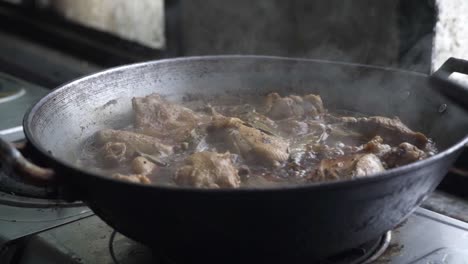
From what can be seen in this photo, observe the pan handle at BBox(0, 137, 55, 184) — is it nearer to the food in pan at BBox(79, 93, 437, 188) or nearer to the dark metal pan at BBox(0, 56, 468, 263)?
the dark metal pan at BBox(0, 56, 468, 263)

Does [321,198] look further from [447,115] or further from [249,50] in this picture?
[249,50]

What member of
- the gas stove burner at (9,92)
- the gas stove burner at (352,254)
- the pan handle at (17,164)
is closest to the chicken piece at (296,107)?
the gas stove burner at (352,254)

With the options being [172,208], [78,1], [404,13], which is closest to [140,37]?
[78,1]

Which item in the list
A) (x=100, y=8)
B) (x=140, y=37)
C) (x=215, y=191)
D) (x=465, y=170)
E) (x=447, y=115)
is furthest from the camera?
(x=100, y=8)

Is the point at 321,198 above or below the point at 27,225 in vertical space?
above

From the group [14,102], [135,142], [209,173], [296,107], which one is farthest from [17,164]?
[14,102]

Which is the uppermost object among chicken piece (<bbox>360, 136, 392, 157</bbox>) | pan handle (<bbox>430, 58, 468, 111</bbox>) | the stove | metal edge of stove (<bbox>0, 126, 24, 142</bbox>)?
pan handle (<bbox>430, 58, 468, 111</bbox>)

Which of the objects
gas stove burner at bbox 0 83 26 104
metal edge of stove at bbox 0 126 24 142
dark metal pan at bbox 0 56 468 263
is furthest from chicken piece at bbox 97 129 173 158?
gas stove burner at bbox 0 83 26 104
